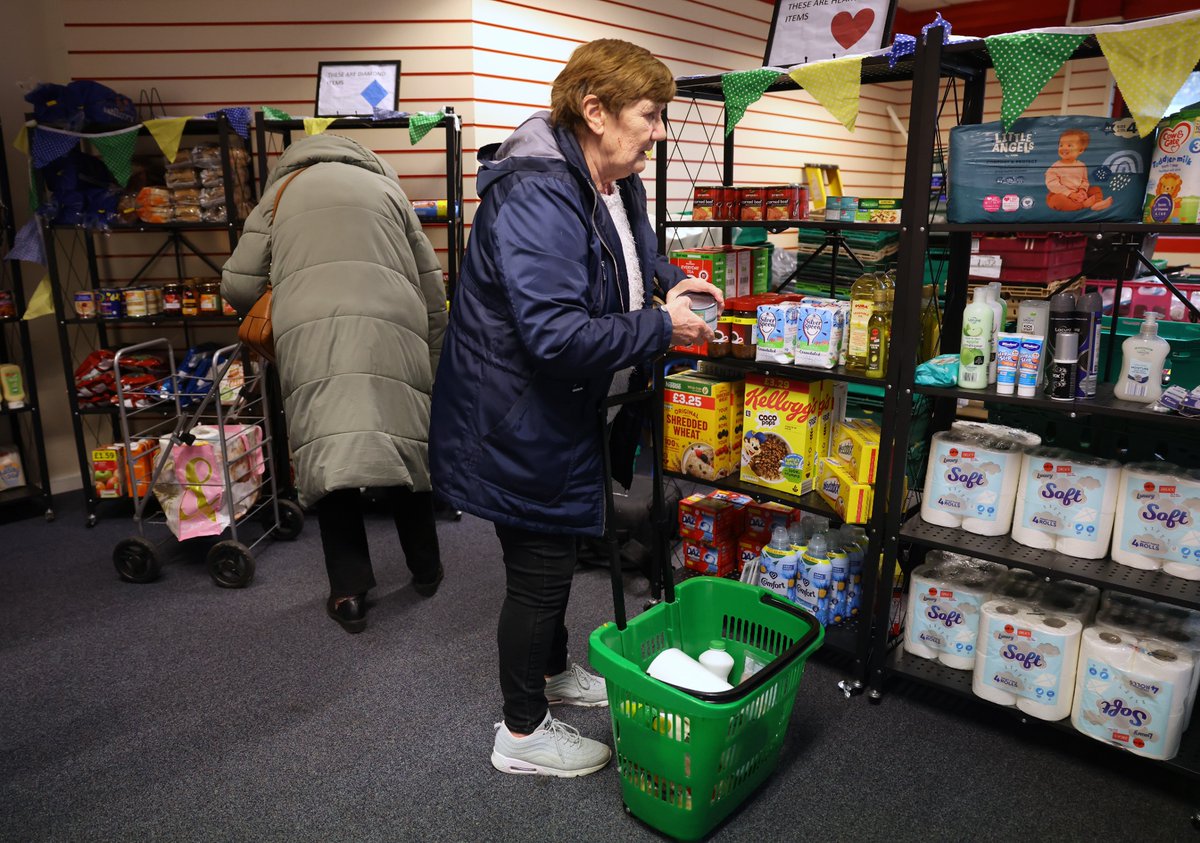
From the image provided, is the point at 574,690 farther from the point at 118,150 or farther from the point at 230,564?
the point at 118,150

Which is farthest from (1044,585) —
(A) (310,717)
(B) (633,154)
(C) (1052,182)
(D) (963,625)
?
(A) (310,717)

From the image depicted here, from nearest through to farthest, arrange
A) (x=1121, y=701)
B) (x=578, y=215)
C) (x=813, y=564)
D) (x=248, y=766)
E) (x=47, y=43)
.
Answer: (x=578, y=215) < (x=1121, y=701) < (x=248, y=766) < (x=813, y=564) < (x=47, y=43)

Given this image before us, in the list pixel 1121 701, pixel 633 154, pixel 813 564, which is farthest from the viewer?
pixel 813 564

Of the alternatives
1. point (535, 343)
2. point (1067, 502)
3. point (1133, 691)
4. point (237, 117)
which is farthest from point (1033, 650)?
point (237, 117)

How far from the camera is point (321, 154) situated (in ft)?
9.62

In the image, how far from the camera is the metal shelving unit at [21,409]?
14.1ft

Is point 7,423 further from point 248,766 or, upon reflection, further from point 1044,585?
point 1044,585

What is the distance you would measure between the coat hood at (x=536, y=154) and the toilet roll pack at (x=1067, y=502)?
1566 millimetres

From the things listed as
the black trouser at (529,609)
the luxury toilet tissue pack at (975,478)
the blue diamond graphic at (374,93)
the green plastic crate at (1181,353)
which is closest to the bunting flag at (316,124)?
the blue diamond graphic at (374,93)

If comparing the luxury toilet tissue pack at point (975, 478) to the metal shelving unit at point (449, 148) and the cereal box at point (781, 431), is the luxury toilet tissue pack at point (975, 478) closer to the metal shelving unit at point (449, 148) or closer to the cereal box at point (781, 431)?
the cereal box at point (781, 431)

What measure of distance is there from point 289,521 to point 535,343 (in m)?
2.75

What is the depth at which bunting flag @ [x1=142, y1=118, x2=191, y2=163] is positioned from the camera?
4.05 metres

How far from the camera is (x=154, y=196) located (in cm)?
426

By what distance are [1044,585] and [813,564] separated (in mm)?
715
